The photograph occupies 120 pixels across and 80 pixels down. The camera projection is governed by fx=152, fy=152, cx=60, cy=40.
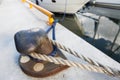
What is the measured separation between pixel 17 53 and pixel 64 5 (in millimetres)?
3637

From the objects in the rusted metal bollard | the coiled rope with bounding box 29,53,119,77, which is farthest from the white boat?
the coiled rope with bounding box 29,53,119,77

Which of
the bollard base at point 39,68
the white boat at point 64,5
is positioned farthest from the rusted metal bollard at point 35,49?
the white boat at point 64,5

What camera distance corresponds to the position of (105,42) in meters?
4.07

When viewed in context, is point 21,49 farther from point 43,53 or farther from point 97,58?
point 97,58

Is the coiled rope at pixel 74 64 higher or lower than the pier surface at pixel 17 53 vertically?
higher

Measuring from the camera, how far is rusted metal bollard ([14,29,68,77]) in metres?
1.49

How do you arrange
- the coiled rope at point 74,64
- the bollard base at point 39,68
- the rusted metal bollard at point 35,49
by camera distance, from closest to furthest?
the coiled rope at point 74,64 < the rusted metal bollard at point 35,49 < the bollard base at point 39,68

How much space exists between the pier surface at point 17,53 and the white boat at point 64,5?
1.52m

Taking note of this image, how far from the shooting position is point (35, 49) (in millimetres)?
1521

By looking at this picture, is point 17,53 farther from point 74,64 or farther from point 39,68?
point 74,64

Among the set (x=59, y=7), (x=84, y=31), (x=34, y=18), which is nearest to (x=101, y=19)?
(x=84, y=31)

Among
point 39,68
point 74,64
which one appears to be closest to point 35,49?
point 39,68

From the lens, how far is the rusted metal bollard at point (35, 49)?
149cm

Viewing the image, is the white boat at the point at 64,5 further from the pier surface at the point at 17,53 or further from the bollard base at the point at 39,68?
the bollard base at the point at 39,68
